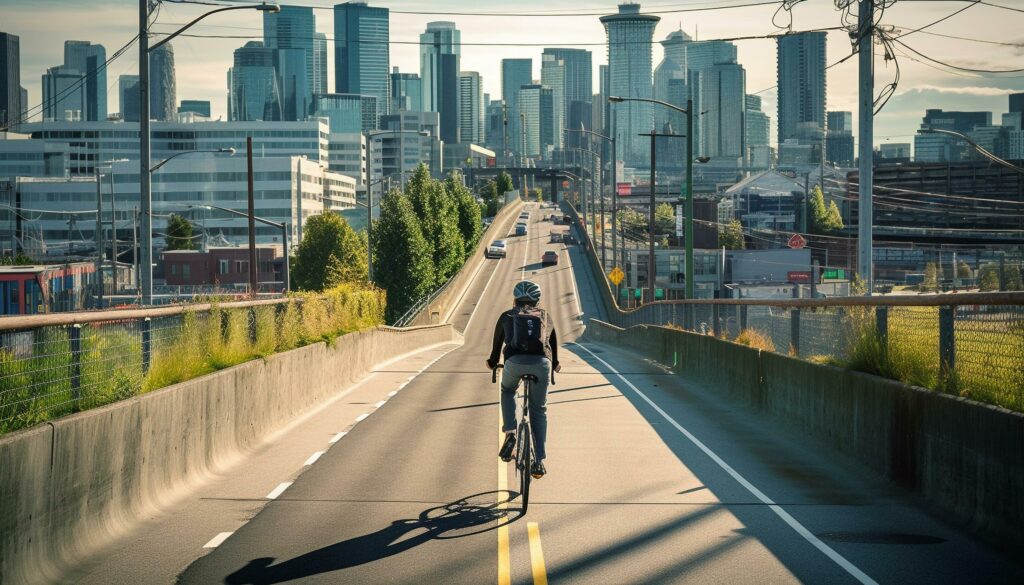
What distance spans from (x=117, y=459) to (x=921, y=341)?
8237mm

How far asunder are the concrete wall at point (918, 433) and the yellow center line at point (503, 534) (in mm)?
3993

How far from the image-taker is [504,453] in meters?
11.9

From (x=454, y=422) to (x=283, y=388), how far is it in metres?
2.76

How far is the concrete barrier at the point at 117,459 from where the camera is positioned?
325 inches

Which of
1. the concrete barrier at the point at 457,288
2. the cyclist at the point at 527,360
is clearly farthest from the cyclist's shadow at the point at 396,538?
the concrete barrier at the point at 457,288

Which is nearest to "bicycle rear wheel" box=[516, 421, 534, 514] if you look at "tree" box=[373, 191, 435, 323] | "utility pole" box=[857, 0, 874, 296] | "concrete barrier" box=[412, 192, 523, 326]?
"utility pole" box=[857, 0, 874, 296]

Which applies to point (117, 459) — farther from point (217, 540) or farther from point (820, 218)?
point (820, 218)

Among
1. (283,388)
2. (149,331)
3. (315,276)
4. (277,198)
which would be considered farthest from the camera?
(277,198)

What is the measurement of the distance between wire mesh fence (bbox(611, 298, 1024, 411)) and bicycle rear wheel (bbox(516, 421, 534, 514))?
161 inches

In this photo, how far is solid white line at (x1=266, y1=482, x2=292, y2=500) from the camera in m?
12.2

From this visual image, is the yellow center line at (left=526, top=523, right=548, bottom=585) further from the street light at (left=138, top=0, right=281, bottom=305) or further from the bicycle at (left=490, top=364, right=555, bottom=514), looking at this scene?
the street light at (left=138, top=0, right=281, bottom=305)

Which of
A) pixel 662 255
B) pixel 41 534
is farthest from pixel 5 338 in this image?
pixel 662 255

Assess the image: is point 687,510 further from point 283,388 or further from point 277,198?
point 277,198

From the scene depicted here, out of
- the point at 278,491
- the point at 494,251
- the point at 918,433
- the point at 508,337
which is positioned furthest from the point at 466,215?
the point at 918,433
